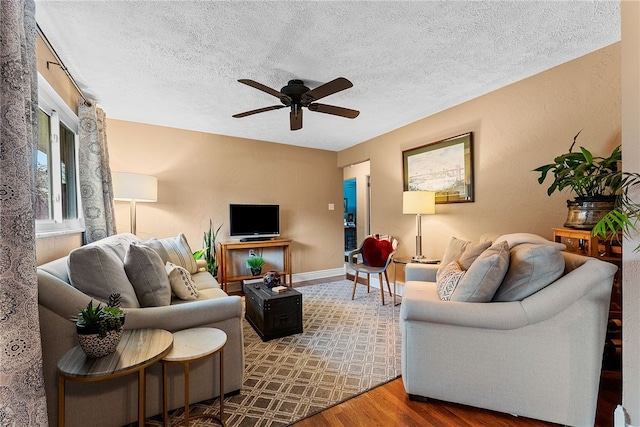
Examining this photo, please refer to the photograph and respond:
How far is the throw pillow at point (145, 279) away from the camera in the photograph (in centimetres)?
168

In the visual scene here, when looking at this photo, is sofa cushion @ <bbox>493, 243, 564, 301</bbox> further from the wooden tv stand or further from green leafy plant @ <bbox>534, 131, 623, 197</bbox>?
the wooden tv stand

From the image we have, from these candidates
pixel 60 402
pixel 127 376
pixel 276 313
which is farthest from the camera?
pixel 276 313

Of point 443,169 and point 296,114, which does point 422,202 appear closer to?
point 443,169

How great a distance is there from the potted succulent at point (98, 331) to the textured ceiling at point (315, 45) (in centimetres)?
168

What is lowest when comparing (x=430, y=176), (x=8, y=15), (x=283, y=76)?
(x=430, y=176)

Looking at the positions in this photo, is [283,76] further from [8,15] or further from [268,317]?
[268,317]

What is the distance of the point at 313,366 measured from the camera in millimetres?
2068

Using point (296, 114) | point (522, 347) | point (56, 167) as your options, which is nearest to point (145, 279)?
point (56, 167)

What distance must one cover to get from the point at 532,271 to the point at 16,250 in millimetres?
2378

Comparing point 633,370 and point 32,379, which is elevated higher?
point 32,379

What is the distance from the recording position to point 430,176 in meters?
3.38

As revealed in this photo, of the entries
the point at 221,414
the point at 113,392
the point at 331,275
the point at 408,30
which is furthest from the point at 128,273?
the point at 331,275

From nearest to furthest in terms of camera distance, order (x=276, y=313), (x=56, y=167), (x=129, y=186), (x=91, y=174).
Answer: (x=56, y=167), (x=276, y=313), (x=91, y=174), (x=129, y=186)

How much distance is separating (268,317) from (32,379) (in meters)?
1.56
